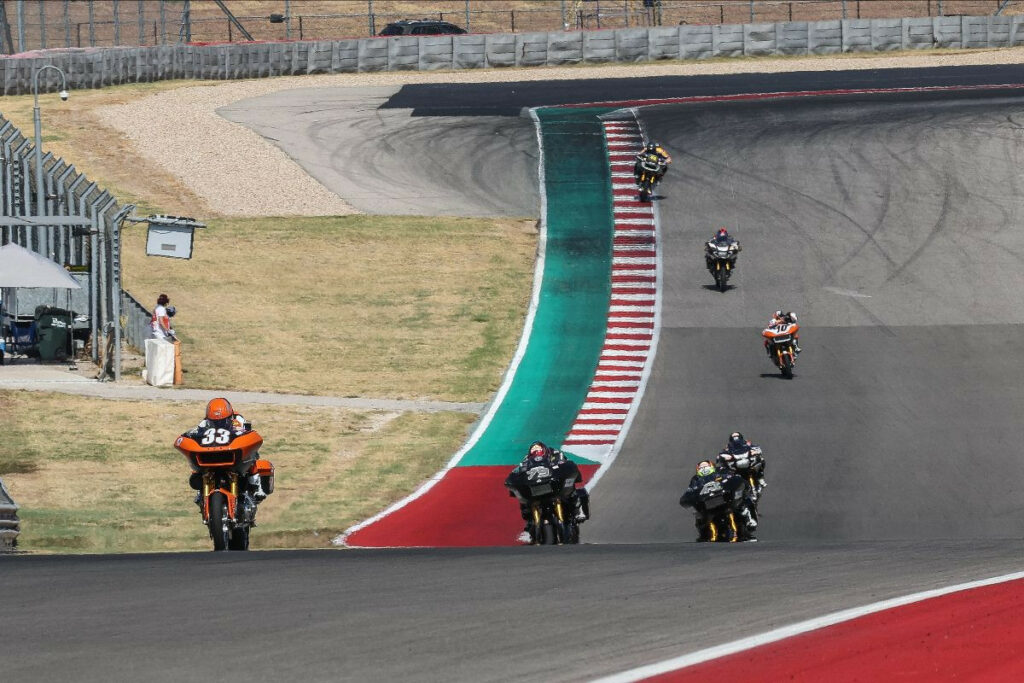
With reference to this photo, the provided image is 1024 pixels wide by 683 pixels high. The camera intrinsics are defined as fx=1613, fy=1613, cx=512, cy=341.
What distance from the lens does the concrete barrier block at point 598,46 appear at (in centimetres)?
5788

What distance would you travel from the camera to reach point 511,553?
11727mm

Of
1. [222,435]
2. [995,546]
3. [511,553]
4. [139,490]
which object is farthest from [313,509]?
[995,546]

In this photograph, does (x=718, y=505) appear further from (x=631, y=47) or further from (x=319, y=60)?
(x=631, y=47)

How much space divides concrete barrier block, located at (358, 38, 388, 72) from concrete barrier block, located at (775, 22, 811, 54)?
1420 cm

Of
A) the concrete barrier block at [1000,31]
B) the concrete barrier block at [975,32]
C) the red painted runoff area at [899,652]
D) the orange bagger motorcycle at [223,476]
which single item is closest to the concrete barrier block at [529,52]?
the concrete barrier block at [975,32]

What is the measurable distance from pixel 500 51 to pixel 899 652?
50.9 meters

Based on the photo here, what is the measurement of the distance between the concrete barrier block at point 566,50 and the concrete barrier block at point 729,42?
16.2ft

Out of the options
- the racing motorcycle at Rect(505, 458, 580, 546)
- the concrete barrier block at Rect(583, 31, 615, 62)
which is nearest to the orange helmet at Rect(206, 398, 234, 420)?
the racing motorcycle at Rect(505, 458, 580, 546)

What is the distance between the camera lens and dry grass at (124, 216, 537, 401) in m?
28.1

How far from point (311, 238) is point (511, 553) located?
2645cm

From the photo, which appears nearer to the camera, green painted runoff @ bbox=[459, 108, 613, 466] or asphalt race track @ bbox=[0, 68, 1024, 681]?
asphalt race track @ bbox=[0, 68, 1024, 681]

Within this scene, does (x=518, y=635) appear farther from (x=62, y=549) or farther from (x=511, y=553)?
(x=62, y=549)

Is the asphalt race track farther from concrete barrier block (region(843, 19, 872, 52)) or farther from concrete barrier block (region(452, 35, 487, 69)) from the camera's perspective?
concrete barrier block (region(843, 19, 872, 52))

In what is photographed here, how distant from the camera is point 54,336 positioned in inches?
1118
